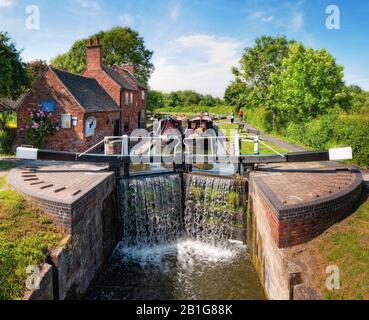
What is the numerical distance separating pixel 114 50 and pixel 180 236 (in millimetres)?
39100

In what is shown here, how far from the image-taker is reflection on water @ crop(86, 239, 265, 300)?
28.5ft

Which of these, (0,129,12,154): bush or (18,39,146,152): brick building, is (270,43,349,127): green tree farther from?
(0,129,12,154): bush

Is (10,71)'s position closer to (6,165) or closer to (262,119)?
(6,165)

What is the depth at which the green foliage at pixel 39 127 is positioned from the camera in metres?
18.6

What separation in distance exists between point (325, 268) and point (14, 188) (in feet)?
28.6

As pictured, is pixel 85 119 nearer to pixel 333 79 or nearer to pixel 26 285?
pixel 26 285

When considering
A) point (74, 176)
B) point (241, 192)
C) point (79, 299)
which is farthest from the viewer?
point (241, 192)

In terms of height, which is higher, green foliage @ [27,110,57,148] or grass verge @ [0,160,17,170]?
green foliage @ [27,110,57,148]

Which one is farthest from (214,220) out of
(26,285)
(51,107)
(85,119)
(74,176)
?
(51,107)

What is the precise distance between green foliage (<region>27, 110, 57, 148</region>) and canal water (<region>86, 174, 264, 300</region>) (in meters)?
9.21

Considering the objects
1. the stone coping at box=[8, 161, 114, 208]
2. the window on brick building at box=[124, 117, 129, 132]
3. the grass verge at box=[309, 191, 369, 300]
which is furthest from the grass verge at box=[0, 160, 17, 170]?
the window on brick building at box=[124, 117, 129, 132]

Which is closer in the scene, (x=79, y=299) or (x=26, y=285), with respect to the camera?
(x=26, y=285)

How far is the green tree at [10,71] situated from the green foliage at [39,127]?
195 centimetres
